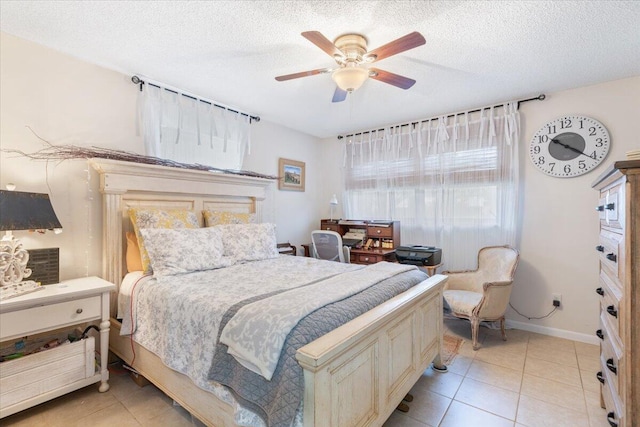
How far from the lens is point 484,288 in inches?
106

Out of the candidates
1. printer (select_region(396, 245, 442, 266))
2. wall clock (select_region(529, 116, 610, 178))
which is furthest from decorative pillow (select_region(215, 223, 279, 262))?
wall clock (select_region(529, 116, 610, 178))

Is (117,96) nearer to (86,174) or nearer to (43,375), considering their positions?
(86,174)

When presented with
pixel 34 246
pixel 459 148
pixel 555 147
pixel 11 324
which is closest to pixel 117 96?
pixel 34 246

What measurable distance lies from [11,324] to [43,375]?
403 mm

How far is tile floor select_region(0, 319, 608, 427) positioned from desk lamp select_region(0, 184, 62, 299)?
793 mm

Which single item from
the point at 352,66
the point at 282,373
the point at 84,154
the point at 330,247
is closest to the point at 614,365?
the point at 282,373

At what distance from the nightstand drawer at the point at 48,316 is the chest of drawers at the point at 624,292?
9.53 feet

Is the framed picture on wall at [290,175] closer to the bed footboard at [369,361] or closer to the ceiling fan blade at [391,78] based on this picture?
the ceiling fan blade at [391,78]

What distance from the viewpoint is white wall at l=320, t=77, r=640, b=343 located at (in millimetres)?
2725

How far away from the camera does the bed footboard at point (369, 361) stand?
112 cm

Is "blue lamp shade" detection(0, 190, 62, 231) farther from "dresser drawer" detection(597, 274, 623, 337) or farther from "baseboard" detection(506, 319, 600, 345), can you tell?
"baseboard" detection(506, 319, 600, 345)

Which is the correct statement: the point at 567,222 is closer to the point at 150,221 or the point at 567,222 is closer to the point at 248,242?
the point at 248,242

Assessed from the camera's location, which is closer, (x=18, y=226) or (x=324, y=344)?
(x=324, y=344)

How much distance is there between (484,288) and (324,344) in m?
2.14
